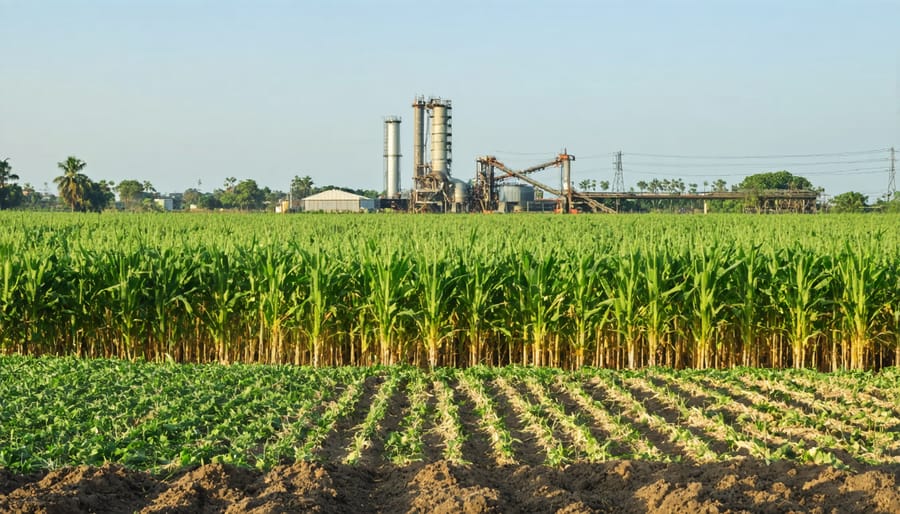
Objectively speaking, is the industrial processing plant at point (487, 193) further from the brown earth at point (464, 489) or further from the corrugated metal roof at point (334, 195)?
the brown earth at point (464, 489)

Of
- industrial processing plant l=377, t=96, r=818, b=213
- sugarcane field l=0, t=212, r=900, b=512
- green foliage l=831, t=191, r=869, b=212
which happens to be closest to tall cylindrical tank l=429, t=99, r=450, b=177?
industrial processing plant l=377, t=96, r=818, b=213

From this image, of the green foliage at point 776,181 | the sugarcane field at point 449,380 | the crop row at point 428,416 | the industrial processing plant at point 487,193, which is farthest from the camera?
the green foliage at point 776,181

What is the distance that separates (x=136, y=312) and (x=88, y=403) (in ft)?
17.0

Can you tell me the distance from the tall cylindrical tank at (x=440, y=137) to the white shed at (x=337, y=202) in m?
10.5

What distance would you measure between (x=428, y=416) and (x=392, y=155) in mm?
85127

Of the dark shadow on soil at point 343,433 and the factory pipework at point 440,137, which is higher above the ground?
the factory pipework at point 440,137

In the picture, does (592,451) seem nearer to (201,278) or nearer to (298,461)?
(298,461)

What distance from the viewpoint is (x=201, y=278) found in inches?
569

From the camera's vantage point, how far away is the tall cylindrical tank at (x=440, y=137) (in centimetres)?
8512

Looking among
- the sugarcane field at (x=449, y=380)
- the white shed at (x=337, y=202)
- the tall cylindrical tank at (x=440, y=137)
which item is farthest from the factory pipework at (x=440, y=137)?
the sugarcane field at (x=449, y=380)

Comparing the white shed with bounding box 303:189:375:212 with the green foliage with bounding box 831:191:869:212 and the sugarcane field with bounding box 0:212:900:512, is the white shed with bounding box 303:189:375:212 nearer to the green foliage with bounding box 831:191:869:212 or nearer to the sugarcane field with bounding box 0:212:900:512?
the green foliage with bounding box 831:191:869:212

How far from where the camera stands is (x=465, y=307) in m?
13.9

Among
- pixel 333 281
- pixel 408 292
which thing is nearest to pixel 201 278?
pixel 333 281

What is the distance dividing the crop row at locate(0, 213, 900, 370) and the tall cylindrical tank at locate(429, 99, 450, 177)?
70640 millimetres
